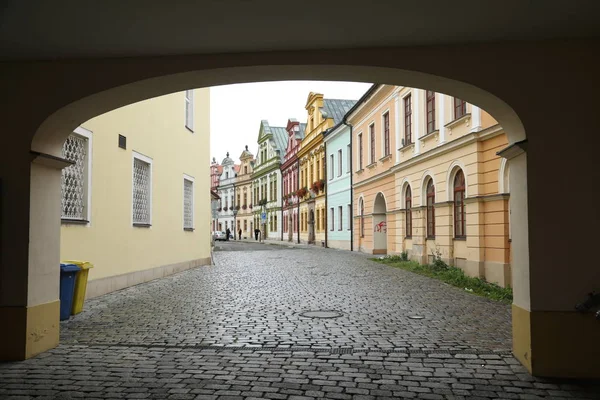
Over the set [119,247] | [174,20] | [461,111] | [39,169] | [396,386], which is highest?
[461,111]

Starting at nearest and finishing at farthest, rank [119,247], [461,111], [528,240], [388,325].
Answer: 1. [528,240]
2. [388,325]
3. [119,247]
4. [461,111]

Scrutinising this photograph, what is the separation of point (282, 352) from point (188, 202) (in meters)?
12.7

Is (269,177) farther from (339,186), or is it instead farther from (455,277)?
(455,277)

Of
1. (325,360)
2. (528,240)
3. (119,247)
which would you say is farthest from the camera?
(119,247)

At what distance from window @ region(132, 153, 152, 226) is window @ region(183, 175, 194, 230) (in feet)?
12.5

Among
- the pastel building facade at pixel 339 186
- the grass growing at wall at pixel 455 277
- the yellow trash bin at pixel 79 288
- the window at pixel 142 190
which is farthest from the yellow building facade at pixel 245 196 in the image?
the yellow trash bin at pixel 79 288

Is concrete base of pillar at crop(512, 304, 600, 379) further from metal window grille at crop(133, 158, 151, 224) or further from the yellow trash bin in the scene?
metal window grille at crop(133, 158, 151, 224)

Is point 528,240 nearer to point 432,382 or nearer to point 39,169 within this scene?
point 432,382

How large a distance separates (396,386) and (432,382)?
0.37 metres

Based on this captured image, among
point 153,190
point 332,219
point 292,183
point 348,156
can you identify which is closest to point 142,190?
point 153,190

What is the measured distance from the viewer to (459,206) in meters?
15.8

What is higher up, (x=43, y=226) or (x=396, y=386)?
(x=43, y=226)

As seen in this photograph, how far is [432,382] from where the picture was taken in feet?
16.8

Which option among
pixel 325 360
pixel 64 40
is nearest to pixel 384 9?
pixel 64 40
